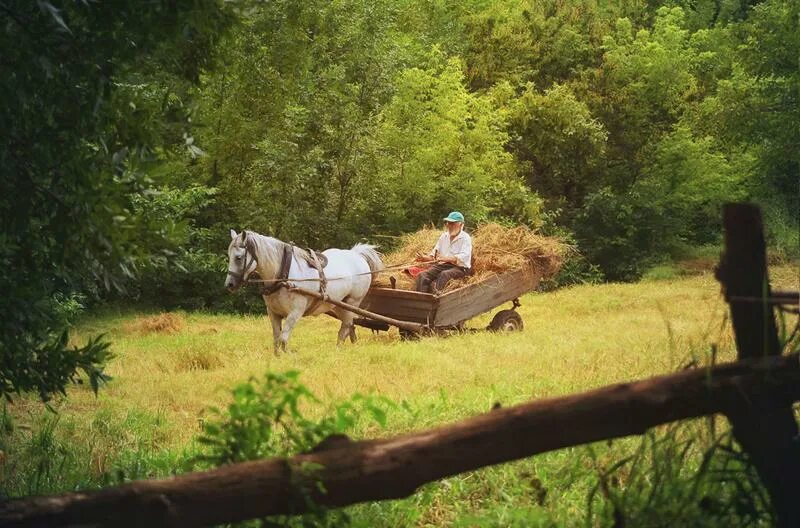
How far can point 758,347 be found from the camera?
102 inches

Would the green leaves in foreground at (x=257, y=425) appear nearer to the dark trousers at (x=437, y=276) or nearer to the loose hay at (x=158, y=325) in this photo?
the dark trousers at (x=437, y=276)

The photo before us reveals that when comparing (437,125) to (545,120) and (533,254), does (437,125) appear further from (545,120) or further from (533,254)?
(533,254)

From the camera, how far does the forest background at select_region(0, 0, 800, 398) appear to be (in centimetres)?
372

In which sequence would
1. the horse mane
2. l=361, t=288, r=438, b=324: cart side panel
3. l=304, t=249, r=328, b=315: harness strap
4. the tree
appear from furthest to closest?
l=304, t=249, r=328, b=315: harness strap < l=361, t=288, r=438, b=324: cart side panel < the horse mane < the tree

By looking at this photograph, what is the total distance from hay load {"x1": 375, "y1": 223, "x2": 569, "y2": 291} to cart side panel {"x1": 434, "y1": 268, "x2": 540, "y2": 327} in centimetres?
11

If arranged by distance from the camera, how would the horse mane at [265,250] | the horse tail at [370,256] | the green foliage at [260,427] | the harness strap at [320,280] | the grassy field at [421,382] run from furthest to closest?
the horse tail at [370,256]
the harness strap at [320,280]
the horse mane at [265,250]
the grassy field at [421,382]
the green foliage at [260,427]

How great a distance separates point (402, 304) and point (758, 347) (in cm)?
780

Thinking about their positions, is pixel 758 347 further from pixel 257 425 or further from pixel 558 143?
pixel 558 143

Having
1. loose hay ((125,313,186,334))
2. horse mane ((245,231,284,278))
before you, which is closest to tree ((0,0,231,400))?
horse mane ((245,231,284,278))

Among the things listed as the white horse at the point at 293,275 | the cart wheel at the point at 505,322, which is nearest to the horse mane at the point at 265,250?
the white horse at the point at 293,275

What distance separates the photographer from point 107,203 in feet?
12.0

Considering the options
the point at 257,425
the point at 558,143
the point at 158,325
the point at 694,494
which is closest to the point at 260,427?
the point at 257,425

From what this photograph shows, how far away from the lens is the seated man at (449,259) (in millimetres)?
10258

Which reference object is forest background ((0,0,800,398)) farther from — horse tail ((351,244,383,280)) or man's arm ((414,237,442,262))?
man's arm ((414,237,442,262))
